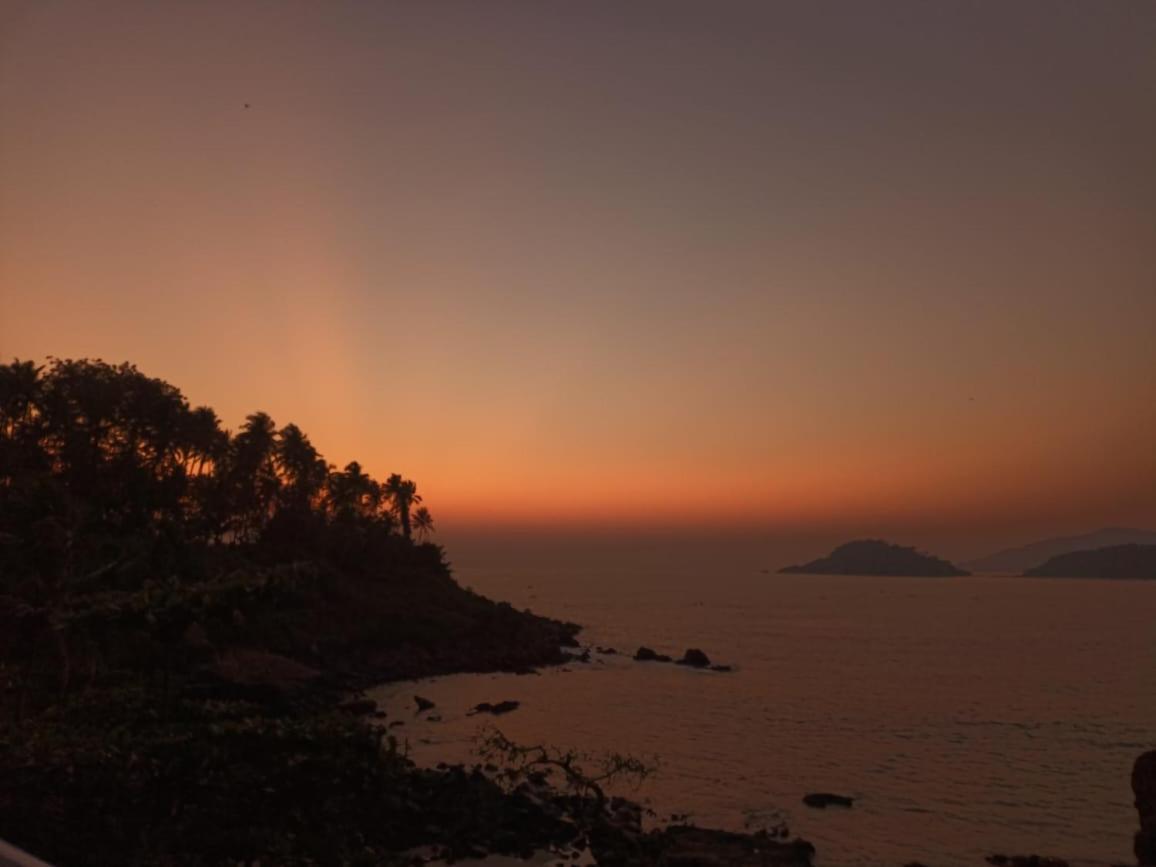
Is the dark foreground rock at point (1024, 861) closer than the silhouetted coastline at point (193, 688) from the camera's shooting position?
No

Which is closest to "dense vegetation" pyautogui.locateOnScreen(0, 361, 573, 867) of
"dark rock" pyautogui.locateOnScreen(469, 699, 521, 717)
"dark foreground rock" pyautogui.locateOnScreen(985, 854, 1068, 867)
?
"dark rock" pyautogui.locateOnScreen(469, 699, 521, 717)

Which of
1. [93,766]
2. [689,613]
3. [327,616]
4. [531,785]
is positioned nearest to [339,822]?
[93,766]

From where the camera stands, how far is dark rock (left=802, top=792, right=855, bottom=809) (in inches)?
1085

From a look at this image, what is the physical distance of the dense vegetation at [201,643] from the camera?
545 inches

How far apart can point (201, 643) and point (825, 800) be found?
3222cm

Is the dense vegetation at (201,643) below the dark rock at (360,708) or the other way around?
the other way around

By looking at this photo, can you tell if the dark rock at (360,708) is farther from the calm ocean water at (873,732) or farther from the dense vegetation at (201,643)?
the calm ocean water at (873,732)

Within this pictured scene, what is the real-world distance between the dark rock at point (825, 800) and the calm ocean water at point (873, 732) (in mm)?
461

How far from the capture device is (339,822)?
16.8 meters

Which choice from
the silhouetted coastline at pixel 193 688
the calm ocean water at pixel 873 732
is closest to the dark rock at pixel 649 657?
the calm ocean water at pixel 873 732

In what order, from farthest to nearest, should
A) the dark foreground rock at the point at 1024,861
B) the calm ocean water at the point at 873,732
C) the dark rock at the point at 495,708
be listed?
the dark rock at the point at 495,708, the calm ocean water at the point at 873,732, the dark foreground rock at the point at 1024,861

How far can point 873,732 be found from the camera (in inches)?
1603

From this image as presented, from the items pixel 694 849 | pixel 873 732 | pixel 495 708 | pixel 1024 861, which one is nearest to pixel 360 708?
pixel 495 708

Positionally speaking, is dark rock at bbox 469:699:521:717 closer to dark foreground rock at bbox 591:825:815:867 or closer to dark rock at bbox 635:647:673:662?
dark foreground rock at bbox 591:825:815:867
